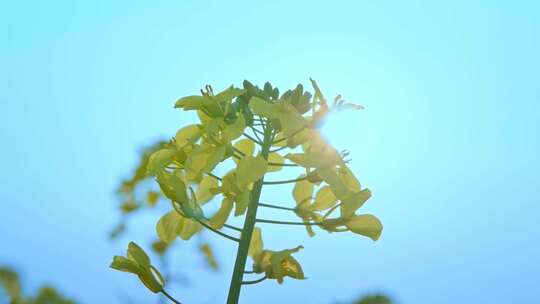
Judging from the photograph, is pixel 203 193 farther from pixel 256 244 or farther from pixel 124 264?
pixel 124 264

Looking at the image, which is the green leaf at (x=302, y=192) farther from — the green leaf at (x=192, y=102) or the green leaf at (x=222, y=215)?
the green leaf at (x=192, y=102)

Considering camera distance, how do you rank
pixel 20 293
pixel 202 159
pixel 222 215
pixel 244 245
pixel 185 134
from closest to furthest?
pixel 244 245, pixel 222 215, pixel 202 159, pixel 185 134, pixel 20 293

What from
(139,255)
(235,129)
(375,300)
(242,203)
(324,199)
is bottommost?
(139,255)

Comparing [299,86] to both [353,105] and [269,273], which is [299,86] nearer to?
[353,105]

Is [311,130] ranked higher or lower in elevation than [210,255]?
lower

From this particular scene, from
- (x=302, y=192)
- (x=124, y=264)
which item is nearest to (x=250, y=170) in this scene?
(x=302, y=192)

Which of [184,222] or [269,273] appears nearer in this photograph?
[269,273]

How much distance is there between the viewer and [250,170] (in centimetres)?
283

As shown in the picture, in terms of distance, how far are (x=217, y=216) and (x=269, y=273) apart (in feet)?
1.12

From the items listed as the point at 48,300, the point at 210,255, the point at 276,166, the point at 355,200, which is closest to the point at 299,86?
the point at 276,166

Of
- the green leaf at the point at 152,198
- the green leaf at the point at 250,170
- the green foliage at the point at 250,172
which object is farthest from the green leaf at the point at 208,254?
the green leaf at the point at 250,170

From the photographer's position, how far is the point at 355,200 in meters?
2.97

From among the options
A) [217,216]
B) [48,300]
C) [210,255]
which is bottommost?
[217,216]

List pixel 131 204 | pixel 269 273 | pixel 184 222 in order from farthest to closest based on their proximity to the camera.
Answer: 1. pixel 131 204
2. pixel 184 222
3. pixel 269 273
